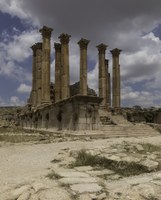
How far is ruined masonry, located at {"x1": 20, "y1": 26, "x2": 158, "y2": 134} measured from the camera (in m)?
23.5

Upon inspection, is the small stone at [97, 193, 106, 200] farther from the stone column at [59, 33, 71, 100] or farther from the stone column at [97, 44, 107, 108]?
the stone column at [97, 44, 107, 108]

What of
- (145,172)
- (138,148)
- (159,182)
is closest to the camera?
(159,182)

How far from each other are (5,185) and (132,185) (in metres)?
2.35

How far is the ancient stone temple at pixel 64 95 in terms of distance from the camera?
923 inches

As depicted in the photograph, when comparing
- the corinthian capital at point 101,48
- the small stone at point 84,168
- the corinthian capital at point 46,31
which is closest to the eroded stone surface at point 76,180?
the small stone at point 84,168

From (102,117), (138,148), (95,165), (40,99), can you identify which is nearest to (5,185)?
(95,165)

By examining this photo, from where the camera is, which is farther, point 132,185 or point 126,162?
point 126,162

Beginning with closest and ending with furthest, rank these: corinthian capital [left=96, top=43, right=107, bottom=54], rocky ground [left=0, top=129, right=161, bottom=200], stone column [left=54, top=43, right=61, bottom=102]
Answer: rocky ground [left=0, top=129, right=161, bottom=200] → stone column [left=54, top=43, right=61, bottom=102] → corinthian capital [left=96, top=43, right=107, bottom=54]

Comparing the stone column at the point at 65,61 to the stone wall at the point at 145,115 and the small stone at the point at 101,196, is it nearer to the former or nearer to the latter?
the stone wall at the point at 145,115

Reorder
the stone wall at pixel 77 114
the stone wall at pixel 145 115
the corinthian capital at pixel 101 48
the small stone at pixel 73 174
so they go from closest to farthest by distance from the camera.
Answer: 1. the small stone at pixel 73 174
2. the stone wall at pixel 77 114
3. the corinthian capital at pixel 101 48
4. the stone wall at pixel 145 115

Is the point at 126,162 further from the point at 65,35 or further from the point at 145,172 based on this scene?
the point at 65,35

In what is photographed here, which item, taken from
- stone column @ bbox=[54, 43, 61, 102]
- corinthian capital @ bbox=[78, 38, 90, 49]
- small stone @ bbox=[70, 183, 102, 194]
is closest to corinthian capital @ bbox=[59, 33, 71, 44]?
corinthian capital @ bbox=[78, 38, 90, 49]

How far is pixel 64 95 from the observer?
35.3 metres

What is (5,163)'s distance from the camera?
9172mm
